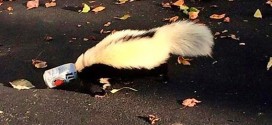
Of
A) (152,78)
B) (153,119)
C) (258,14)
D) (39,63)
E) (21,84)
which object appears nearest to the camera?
(153,119)

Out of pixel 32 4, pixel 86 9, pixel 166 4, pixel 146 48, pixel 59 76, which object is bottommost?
pixel 32 4

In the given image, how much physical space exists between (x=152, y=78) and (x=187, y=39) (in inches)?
19.0

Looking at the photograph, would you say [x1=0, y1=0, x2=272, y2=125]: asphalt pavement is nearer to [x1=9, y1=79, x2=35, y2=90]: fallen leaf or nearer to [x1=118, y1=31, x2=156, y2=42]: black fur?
[x1=9, y1=79, x2=35, y2=90]: fallen leaf

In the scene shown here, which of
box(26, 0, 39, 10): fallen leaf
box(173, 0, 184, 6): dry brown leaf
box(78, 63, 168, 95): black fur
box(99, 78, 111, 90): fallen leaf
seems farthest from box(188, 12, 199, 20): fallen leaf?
box(26, 0, 39, 10): fallen leaf

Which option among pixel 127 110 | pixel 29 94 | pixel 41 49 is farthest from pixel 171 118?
pixel 41 49

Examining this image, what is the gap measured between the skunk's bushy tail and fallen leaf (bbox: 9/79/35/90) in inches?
51.4

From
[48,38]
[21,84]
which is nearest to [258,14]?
[48,38]

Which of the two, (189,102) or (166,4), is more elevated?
(189,102)

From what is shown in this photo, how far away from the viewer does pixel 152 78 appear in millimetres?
4781

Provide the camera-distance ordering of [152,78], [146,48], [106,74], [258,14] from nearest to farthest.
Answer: [146,48]
[106,74]
[152,78]
[258,14]

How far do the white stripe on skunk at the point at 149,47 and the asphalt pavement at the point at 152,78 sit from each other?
237 millimetres

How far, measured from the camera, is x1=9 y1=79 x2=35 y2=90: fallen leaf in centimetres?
485

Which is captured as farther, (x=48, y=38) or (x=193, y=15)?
(x=193, y=15)

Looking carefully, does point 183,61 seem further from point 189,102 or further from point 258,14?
point 258,14
